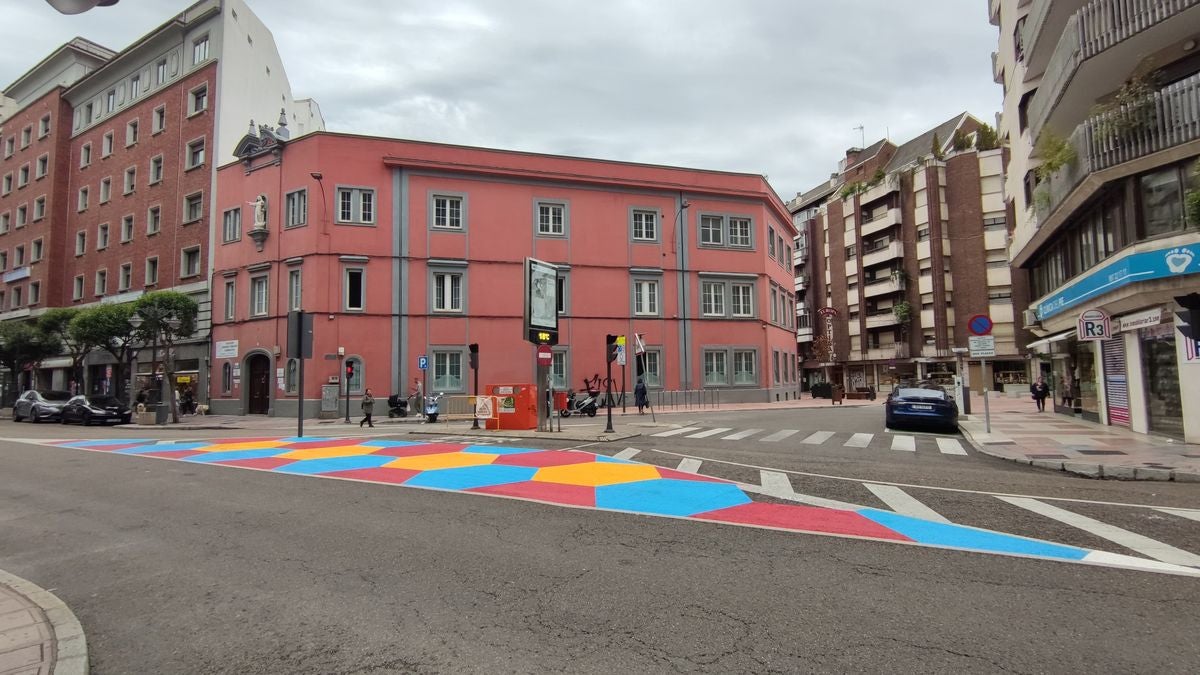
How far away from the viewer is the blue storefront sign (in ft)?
39.5

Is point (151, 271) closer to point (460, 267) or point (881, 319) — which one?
point (460, 267)

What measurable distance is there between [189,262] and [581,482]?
1307 inches

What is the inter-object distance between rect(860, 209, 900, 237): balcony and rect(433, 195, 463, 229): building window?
41930mm

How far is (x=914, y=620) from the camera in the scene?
3.78 metres

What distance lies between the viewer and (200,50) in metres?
34.8

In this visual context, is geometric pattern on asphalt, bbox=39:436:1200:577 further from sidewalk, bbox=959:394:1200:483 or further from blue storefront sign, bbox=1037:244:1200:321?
blue storefront sign, bbox=1037:244:1200:321

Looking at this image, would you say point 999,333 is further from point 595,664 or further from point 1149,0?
point 595,664

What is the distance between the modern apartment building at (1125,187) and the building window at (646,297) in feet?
56.6

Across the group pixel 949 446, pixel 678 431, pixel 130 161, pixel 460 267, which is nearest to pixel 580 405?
pixel 460 267

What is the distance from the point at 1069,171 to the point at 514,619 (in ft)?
62.2

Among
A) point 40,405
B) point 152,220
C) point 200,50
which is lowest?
point 40,405

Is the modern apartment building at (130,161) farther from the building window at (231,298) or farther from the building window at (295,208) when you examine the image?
the building window at (295,208)

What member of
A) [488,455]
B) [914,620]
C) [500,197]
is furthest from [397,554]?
[500,197]

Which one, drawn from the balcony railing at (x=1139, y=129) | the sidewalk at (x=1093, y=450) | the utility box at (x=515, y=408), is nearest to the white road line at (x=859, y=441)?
the sidewalk at (x=1093, y=450)
